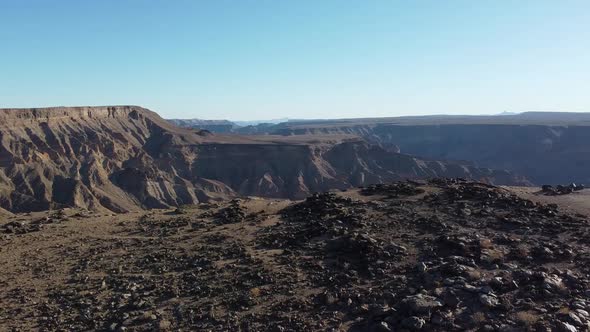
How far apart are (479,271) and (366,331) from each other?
15.0ft

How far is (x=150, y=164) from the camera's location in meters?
108

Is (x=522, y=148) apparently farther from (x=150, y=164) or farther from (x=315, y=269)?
(x=315, y=269)

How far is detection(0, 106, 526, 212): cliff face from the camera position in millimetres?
84438

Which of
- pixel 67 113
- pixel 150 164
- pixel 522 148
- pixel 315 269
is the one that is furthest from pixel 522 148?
pixel 315 269

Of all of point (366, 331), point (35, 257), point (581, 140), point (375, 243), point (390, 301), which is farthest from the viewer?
point (581, 140)

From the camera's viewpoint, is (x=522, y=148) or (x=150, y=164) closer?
(x=150, y=164)

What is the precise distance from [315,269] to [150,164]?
98.7 m

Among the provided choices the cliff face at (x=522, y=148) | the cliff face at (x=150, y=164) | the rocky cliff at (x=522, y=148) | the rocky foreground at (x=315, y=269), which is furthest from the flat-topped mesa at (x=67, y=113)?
the rocky cliff at (x=522, y=148)

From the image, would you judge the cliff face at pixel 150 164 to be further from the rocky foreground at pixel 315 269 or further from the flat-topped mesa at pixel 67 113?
the rocky foreground at pixel 315 269

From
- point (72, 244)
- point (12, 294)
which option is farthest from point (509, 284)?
point (72, 244)

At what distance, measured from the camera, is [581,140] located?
470 feet

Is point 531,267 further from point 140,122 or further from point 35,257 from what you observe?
point 140,122

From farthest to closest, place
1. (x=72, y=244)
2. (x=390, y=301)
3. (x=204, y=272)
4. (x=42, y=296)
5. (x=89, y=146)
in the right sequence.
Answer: (x=89, y=146), (x=72, y=244), (x=204, y=272), (x=42, y=296), (x=390, y=301)

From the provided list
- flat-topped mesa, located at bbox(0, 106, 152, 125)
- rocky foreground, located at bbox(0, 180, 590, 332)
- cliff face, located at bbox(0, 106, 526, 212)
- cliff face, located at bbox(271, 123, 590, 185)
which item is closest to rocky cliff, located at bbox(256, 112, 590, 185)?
cliff face, located at bbox(271, 123, 590, 185)
